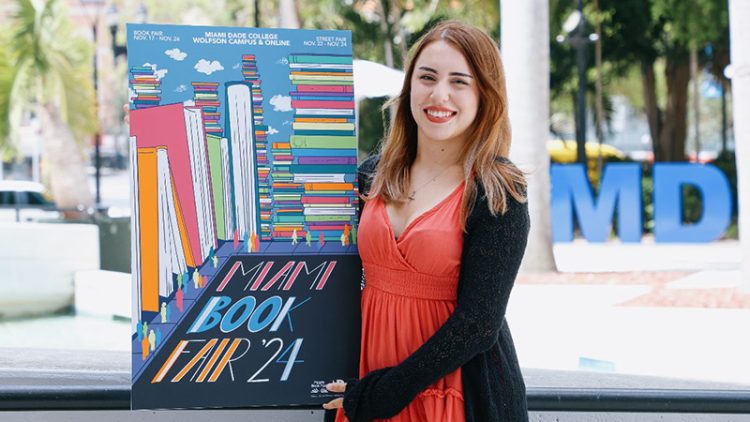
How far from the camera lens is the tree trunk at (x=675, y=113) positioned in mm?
21125

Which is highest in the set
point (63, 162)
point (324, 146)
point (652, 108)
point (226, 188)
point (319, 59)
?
point (652, 108)

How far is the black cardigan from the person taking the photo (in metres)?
1.96

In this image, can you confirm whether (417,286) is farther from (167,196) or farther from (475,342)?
(167,196)

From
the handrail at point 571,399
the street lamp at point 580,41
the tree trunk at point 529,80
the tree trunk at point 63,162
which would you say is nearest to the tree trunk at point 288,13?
the street lamp at point 580,41

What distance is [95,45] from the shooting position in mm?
21312

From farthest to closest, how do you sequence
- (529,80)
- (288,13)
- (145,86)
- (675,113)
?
(675,113) → (288,13) → (529,80) → (145,86)

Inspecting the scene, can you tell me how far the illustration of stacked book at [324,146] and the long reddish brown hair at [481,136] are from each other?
0.36ft

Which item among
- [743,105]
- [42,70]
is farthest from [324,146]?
[42,70]

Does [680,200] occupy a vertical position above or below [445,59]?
below

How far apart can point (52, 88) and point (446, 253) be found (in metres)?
18.0

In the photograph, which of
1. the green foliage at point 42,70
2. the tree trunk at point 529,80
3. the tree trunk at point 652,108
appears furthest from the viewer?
the tree trunk at point 652,108

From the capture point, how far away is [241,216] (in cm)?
224

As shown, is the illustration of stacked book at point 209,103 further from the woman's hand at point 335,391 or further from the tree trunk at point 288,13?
the tree trunk at point 288,13

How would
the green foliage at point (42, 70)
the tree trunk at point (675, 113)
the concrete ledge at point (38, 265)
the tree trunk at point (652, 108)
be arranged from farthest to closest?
the tree trunk at point (652, 108), the tree trunk at point (675, 113), the green foliage at point (42, 70), the concrete ledge at point (38, 265)
